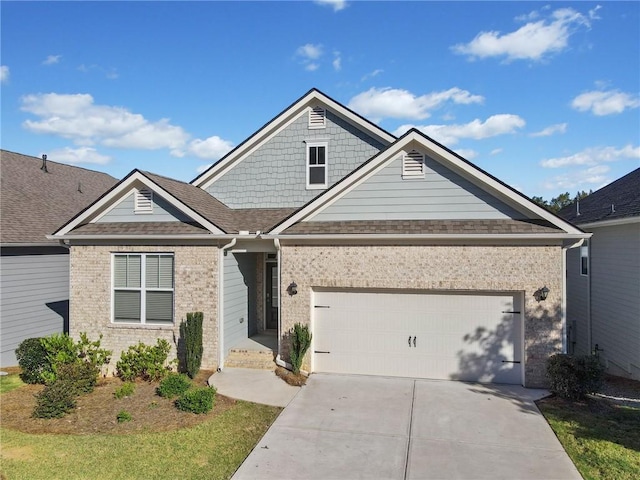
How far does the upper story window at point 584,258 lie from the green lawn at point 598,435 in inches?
237

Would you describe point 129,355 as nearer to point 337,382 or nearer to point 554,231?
point 337,382

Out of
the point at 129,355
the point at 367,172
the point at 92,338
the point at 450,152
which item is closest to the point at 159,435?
the point at 129,355

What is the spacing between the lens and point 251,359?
1207 cm

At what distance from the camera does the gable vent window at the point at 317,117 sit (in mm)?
14969

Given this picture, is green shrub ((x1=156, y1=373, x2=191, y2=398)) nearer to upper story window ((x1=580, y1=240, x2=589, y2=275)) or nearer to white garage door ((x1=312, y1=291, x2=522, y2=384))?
white garage door ((x1=312, y1=291, x2=522, y2=384))

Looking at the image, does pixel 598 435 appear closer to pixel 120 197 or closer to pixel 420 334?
pixel 420 334

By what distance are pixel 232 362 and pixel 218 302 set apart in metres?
1.78

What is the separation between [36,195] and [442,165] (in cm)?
1552

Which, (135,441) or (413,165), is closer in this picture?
(135,441)

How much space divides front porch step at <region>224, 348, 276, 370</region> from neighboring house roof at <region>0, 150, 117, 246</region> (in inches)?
299

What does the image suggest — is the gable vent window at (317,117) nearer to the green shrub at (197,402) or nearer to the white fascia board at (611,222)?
the white fascia board at (611,222)

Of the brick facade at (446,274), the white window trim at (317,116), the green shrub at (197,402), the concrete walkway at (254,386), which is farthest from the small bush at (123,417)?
the white window trim at (317,116)

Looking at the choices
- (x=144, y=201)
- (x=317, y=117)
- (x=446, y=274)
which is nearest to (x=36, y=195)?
(x=144, y=201)

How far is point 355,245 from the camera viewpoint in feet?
36.7
